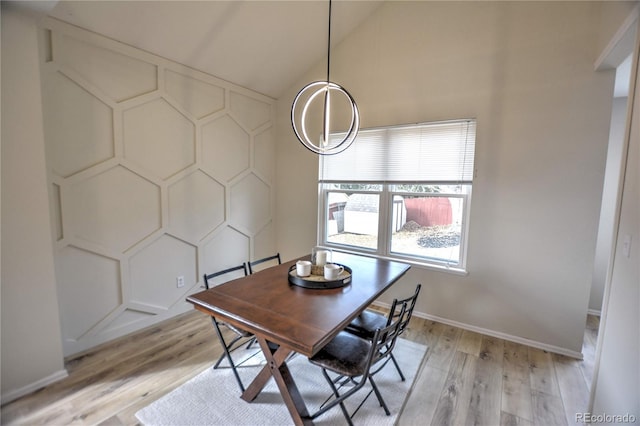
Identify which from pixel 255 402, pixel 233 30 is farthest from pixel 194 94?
pixel 255 402

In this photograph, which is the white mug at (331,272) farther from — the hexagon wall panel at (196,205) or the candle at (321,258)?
the hexagon wall panel at (196,205)

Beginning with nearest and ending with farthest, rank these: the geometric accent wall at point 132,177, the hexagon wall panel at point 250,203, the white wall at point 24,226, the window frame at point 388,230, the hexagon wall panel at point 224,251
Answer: the white wall at point 24,226 < the geometric accent wall at point 132,177 < the window frame at point 388,230 < the hexagon wall panel at point 224,251 < the hexagon wall panel at point 250,203

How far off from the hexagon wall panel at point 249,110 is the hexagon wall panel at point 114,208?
1323mm

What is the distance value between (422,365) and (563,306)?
4.42ft

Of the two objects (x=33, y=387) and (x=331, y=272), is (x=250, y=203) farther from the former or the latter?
(x=33, y=387)

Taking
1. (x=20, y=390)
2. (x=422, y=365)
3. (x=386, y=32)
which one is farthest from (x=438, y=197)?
(x=20, y=390)

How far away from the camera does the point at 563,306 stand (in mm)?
2404

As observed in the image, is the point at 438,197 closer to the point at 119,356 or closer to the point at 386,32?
the point at 386,32

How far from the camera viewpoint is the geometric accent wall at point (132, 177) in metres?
2.08

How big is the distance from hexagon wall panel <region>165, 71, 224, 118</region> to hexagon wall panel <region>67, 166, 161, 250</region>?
34.3 inches

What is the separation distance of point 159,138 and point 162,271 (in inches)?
50.0

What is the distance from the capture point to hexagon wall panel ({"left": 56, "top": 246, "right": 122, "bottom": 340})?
2.13 meters

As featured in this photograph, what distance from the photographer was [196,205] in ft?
9.77

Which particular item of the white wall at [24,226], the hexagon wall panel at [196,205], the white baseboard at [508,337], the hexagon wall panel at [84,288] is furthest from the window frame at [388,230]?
the white wall at [24,226]
